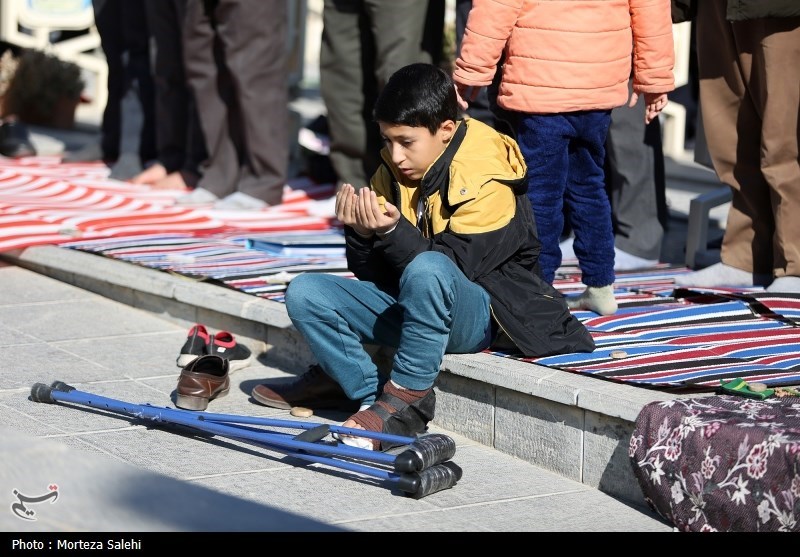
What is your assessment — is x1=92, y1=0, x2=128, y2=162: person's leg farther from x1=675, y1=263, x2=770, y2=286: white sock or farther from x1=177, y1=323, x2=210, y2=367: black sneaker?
x1=675, y1=263, x2=770, y2=286: white sock

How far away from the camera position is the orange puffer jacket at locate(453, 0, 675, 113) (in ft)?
15.4

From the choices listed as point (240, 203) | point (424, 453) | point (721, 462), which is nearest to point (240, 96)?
point (240, 203)

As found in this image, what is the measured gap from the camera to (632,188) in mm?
6383

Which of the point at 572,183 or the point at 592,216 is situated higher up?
the point at 572,183

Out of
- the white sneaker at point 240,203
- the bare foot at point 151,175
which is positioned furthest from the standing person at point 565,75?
the bare foot at point 151,175

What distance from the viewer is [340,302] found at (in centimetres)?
429

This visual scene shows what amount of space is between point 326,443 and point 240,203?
3.91 m

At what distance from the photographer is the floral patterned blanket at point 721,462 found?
3.31m

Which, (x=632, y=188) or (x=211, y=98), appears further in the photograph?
(x=211, y=98)

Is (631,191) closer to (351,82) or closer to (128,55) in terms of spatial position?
(351,82)

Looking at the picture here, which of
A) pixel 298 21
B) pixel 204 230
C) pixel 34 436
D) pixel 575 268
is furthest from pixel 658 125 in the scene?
pixel 298 21

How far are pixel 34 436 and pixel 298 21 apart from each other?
6.83 metres

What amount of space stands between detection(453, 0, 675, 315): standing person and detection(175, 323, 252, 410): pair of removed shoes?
1172 mm

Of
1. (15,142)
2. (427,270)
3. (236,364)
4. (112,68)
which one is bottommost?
(15,142)
